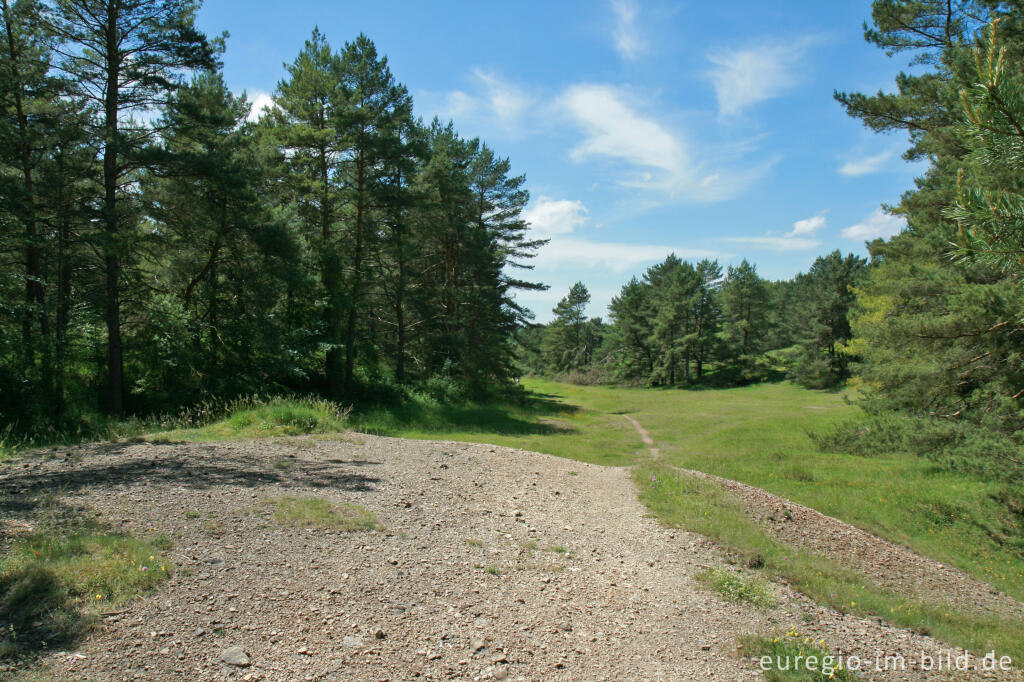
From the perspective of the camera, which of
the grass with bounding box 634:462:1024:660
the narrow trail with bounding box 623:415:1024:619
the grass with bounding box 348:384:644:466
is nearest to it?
the grass with bounding box 634:462:1024:660

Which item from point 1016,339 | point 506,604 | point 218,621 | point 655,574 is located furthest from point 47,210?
point 1016,339

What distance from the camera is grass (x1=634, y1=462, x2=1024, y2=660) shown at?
5.10 meters

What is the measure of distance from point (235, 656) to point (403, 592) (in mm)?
1422

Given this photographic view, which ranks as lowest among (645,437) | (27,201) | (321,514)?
(645,437)

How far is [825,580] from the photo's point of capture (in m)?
5.91

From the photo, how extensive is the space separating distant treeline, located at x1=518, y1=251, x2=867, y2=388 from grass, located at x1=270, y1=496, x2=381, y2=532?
4409 centimetres

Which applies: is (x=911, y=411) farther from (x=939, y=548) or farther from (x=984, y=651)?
(x=984, y=651)

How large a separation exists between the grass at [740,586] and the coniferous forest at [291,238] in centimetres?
360

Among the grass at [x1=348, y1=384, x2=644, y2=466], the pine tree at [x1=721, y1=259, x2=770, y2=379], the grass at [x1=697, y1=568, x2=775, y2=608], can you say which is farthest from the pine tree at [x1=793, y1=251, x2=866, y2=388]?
the grass at [x1=697, y1=568, x2=775, y2=608]

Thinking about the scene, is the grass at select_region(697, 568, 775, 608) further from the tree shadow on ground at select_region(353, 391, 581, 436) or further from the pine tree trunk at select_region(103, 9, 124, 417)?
the pine tree trunk at select_region(103, 9, 124, 417)

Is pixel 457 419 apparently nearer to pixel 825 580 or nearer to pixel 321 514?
pixel 321 514

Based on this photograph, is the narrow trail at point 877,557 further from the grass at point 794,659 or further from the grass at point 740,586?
the grass at point 794,659

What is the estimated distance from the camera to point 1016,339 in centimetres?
1056

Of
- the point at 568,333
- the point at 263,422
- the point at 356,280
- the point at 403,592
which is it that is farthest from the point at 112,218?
the point at 568,333
